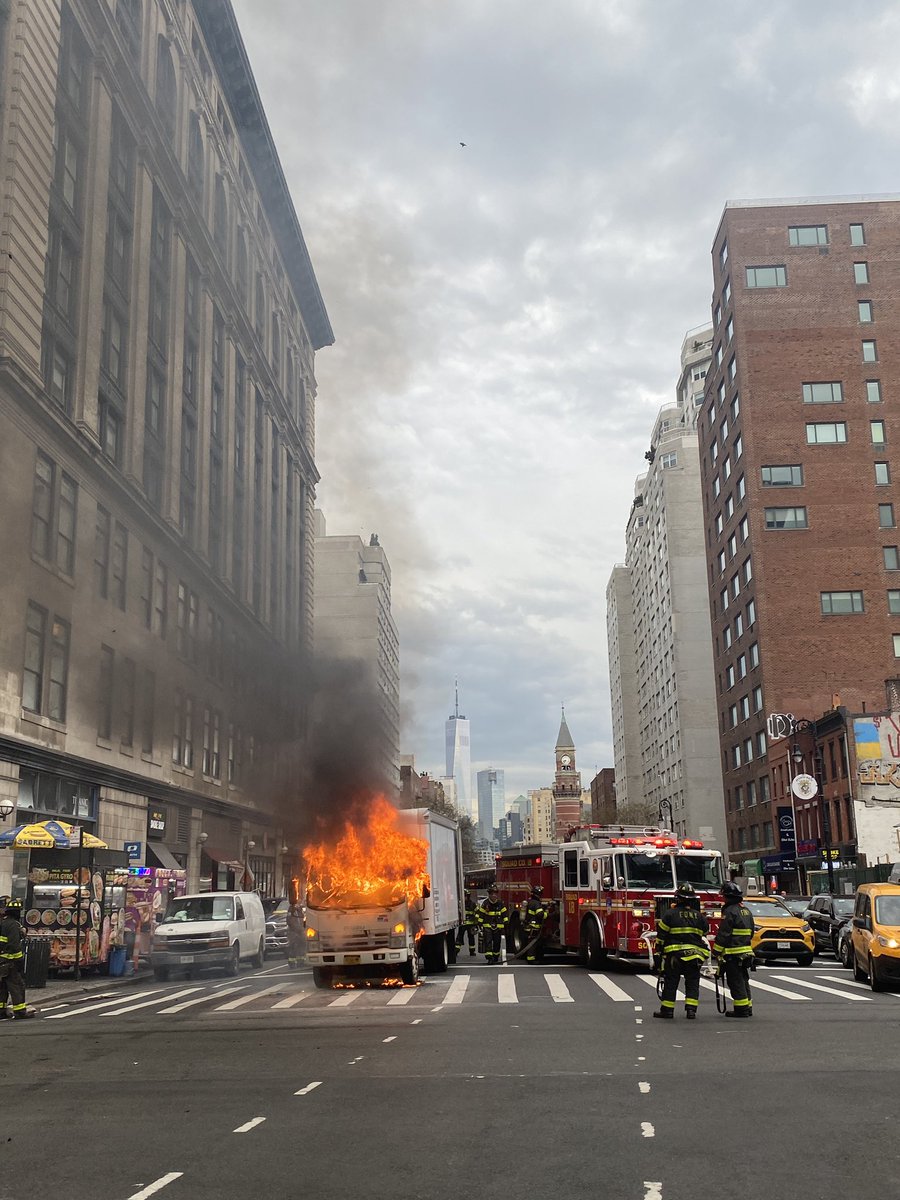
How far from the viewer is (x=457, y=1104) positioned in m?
9.00

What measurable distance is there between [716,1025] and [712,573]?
68.5 meters

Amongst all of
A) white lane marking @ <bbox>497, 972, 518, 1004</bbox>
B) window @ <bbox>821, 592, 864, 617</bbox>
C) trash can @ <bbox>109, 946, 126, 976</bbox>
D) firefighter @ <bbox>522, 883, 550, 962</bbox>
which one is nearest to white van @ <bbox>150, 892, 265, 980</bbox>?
trash can @ <bbox>109, 946, 126, 976</bbox>

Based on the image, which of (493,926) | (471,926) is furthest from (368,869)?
(471,926)

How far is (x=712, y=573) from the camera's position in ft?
263

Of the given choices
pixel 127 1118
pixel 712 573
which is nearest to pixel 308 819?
pixel 127 1118

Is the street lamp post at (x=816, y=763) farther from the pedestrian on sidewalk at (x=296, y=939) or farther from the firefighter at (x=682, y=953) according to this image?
the firefighter at (x=682, y=953)

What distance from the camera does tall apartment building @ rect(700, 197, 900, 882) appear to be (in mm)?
64188

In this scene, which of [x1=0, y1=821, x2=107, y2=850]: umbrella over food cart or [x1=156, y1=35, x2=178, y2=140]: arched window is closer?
[x1=0, y1=821, x2=107, y2=850]: umbrella over food cart

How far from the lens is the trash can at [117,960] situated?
25.1m

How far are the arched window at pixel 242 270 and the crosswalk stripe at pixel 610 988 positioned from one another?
136 ft

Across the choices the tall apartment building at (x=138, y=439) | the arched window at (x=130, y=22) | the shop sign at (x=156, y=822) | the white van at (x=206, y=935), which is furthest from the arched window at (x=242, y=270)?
the white van at (x=206, y=935)

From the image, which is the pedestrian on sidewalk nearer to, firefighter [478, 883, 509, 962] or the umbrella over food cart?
firefighter [478, 883, 509, 962]

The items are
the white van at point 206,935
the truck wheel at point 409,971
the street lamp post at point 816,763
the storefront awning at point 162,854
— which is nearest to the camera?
the truck wheel at point 409,971

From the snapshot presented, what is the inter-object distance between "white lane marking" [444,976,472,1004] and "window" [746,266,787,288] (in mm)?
58384
